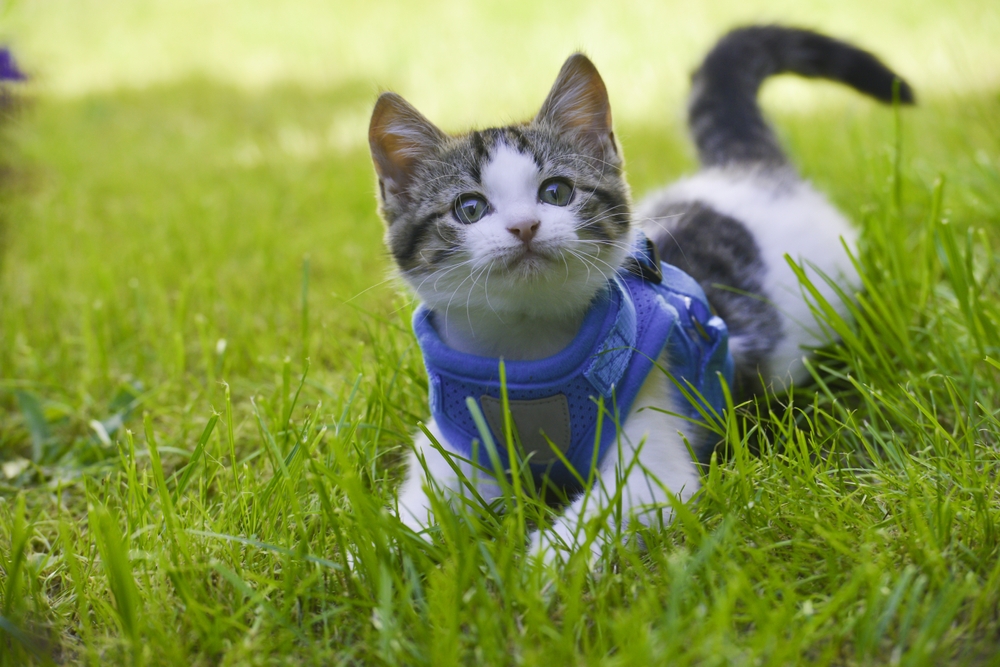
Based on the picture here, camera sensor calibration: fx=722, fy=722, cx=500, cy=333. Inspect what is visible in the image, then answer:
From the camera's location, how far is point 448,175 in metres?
1.61

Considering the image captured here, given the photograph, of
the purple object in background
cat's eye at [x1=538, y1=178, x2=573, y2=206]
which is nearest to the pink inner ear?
cat's eye at [x1=538, y1=178, x2=573, y2=206]

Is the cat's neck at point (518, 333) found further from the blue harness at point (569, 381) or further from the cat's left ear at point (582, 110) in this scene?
the cat's left ear at point (582, 110)

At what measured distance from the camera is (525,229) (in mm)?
1405

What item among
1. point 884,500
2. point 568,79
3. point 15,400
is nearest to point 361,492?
point 884,500

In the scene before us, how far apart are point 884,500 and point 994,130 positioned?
2263 millimetres

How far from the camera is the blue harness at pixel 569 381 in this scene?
1.45 meters

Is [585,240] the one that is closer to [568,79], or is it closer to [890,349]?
[568,79]

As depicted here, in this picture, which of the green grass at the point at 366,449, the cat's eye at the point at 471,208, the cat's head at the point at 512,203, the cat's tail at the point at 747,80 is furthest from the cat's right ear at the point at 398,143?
the cat's tail at the point at 747,80

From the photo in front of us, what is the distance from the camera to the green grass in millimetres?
1088

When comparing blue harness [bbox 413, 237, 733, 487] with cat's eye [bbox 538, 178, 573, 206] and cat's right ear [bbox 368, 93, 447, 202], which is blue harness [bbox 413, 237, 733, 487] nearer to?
cat's eye [bbox 538, 178, 573, 206]

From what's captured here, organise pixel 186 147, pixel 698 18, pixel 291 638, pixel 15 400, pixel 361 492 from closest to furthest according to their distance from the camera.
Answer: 1. pixel 291 638
2. pixel 361 492
3. pixel 15 400
4. pixel 186 147
5. pixel 698 18

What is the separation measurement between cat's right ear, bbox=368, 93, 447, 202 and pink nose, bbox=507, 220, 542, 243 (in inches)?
16.3

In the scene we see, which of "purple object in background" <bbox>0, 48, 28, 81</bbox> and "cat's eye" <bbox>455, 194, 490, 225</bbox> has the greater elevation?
"purple object in background" <bbox>0, 48, 28, 81</bbox>

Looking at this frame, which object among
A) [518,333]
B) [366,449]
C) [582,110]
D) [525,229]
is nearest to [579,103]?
[582,110]
